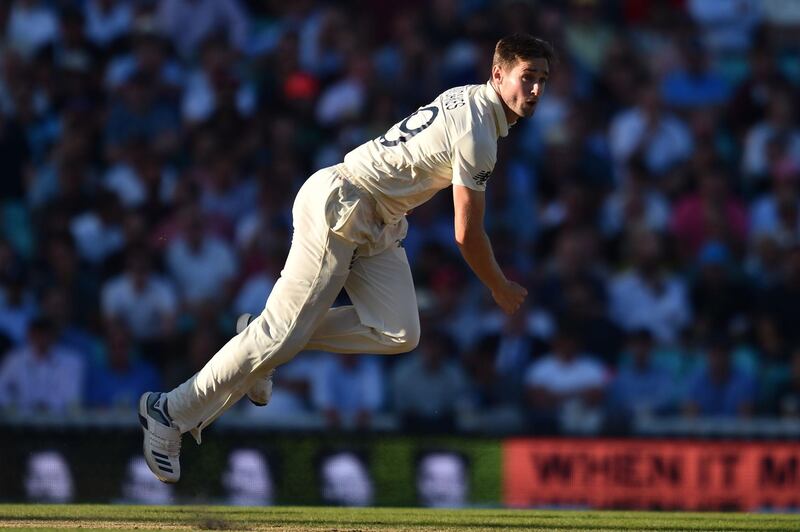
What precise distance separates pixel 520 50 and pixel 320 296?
1.34 meters

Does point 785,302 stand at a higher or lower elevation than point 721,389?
higher

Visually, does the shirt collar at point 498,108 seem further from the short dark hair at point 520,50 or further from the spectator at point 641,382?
the spectator at point 641,382

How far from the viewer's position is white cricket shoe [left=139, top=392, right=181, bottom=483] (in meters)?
6.66

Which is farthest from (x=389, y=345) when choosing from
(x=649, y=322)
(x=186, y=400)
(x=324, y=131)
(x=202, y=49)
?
(x=202, y=49)

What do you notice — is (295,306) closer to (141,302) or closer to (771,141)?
(141,302)

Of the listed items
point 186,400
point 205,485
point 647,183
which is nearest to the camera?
point 186,400

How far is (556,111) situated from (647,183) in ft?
3.45

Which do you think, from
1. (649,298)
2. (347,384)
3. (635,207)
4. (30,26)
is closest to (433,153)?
(347,384)

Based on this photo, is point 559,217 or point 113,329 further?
point 559,217

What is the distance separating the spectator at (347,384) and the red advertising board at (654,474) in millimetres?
1418

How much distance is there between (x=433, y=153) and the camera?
6.42 metres

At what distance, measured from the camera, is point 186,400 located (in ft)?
21.8

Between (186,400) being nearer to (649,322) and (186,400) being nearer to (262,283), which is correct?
(262,283)

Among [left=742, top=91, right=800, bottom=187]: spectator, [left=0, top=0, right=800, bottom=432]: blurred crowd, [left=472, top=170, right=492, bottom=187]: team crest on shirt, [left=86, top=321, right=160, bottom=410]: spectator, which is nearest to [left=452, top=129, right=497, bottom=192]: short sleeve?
[left=472, top=170, right=492, bottom=187]: team crest on shirt
